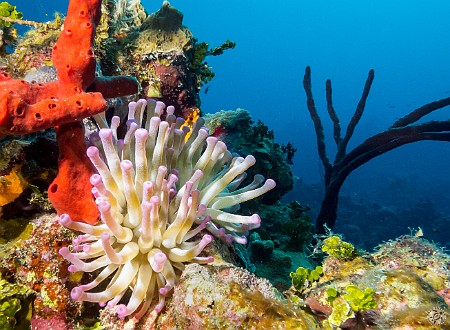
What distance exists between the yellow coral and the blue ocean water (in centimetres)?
7768

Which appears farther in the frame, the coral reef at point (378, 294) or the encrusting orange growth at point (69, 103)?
the coral reef at point (378, 294)

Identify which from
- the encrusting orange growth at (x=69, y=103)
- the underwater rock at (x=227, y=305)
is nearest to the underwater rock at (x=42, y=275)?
the encrusting orange growth at (x=69, y=103)

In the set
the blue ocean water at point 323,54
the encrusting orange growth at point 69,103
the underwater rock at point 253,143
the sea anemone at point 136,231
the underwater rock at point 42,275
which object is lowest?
the underwater rock at point 42,275

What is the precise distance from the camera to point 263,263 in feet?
13.2

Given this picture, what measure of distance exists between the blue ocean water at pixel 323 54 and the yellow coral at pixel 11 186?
77678 millimetres

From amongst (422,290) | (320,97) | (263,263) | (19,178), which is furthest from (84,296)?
(320,97)

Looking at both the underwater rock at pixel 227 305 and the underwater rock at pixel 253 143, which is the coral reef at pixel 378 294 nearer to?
the underwater rock at pixel 227 305

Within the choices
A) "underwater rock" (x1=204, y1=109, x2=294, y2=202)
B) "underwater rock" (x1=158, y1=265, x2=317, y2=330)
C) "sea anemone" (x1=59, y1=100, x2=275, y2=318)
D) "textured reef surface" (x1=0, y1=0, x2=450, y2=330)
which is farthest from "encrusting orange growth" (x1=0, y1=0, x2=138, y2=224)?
"underwater rock" (x1=204, y1=109, x2=294, y2=202)

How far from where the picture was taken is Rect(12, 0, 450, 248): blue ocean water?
103938 mm

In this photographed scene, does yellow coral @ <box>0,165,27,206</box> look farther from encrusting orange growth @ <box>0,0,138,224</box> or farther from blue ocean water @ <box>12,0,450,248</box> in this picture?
blue ocean water @ <box>12,0,450,248</box>

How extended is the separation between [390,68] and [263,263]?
134 metres

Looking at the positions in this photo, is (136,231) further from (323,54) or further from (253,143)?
(323,54)

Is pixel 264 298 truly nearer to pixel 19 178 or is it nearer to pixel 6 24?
pixel 19 178

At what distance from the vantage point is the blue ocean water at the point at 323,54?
10394cm
